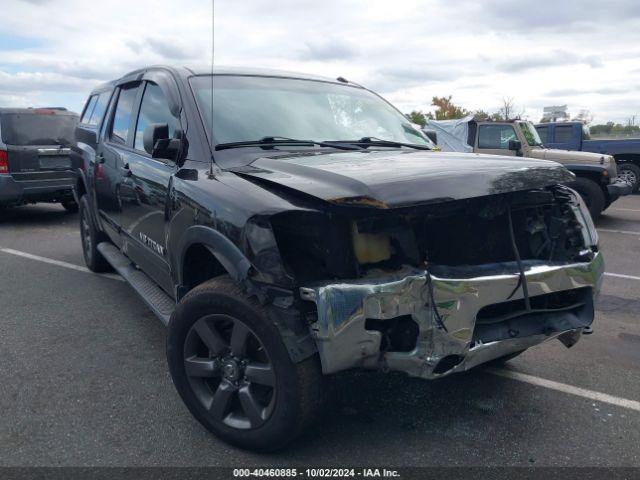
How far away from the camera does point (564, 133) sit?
14.3 m

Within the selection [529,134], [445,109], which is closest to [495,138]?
[529,134]

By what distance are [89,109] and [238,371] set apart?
15.5 feet

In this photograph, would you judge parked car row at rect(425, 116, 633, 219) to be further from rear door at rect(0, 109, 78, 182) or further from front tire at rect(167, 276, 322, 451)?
front tire at rect(167, 276, 322, 451)

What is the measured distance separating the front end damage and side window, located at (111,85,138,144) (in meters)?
2.63

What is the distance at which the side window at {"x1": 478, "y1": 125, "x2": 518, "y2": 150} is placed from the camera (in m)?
11.9

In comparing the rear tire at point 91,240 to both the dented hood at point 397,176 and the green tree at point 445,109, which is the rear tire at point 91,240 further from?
the green tree at point 445,109

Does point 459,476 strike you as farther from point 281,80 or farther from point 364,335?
point 281,80

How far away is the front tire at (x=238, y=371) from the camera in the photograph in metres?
2.51

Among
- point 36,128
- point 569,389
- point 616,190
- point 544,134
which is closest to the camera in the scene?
point 569,389

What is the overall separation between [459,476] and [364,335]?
0.87m

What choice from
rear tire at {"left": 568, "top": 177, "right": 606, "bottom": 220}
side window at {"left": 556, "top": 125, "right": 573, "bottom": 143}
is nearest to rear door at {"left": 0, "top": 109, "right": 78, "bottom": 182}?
rear tire at {"left": 568, "top": 177, "right": 606, "bottom": 220}

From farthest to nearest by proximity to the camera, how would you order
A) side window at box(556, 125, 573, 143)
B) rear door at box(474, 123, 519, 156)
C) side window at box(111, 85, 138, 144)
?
side window at box(556, 125, 573, 143) < rear door at box(474, 123, 519, 156) < side window at box(111, 85, 138, 144)

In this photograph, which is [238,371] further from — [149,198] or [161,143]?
[149,198]

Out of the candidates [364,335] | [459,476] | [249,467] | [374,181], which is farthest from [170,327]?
[459,476]
